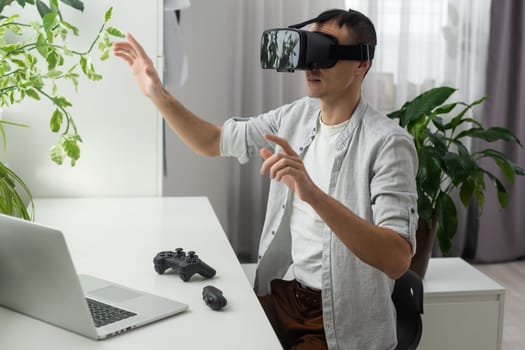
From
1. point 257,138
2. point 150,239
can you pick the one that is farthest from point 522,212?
point 150,239

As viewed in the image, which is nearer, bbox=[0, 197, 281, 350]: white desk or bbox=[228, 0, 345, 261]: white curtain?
bbox=[0, 197, 281, 350]: white desk

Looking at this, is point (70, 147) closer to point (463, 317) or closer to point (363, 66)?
point (363, 66)

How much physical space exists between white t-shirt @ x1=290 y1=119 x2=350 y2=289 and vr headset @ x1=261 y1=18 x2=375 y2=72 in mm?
184

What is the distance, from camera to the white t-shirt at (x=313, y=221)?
1764 millimetres

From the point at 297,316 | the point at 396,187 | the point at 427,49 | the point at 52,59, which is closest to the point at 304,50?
the point at 396,187

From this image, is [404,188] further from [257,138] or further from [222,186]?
[222,186]

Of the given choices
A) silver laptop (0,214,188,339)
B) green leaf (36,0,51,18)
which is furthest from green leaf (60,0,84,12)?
silver laptop (0,214,188,339)

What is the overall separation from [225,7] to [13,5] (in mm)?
1552

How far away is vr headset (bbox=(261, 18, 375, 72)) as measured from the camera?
160cm

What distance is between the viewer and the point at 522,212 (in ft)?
12.8

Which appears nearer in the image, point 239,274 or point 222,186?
point 239,274

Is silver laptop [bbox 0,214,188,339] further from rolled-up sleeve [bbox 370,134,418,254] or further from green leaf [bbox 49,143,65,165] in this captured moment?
rolled-up sleeve [bbox 370,134,418,254]

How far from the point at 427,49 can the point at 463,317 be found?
1.76 metres

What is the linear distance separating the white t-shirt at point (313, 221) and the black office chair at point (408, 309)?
21cm
